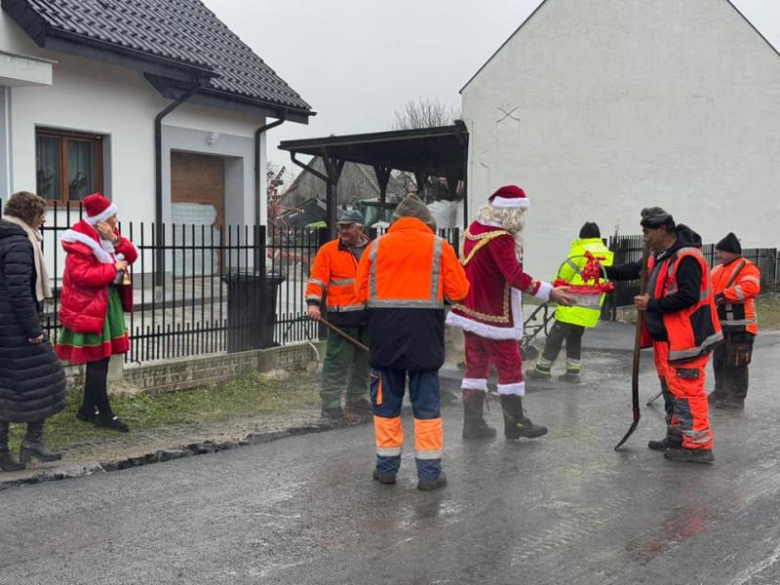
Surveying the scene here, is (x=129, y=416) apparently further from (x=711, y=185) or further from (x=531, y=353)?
(x=711, y=185)

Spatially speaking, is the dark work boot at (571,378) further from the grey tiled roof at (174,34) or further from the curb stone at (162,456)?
the grey tiled roof at (174,34)

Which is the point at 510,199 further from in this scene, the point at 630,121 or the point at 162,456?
the point at 630,121

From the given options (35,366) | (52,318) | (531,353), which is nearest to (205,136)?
(531,353)

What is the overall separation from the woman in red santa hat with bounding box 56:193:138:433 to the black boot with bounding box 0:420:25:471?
3.30 ft

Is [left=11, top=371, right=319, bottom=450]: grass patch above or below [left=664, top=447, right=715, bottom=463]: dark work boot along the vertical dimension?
below

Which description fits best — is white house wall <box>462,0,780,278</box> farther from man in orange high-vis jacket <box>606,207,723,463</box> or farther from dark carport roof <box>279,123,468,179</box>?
man in orange high-vis jacket <box>606,207,723,463</box>

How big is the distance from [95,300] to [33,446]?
4.12 ft

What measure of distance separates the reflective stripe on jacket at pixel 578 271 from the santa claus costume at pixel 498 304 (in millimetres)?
2856

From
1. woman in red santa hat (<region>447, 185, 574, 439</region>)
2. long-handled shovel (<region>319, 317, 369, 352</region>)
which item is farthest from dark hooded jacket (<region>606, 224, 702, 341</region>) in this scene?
long-handled shovel (<region>319, 317, 369, 352</region>)

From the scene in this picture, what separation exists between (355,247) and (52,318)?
2.66m

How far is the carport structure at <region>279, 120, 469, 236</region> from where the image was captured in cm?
2130

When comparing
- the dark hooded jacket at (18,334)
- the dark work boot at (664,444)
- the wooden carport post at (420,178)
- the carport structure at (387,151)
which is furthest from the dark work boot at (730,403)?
the wooden carport post at (420,178)

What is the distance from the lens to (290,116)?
57.4ft

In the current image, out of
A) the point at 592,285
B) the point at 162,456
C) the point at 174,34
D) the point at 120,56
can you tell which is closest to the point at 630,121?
the point at 174,34
